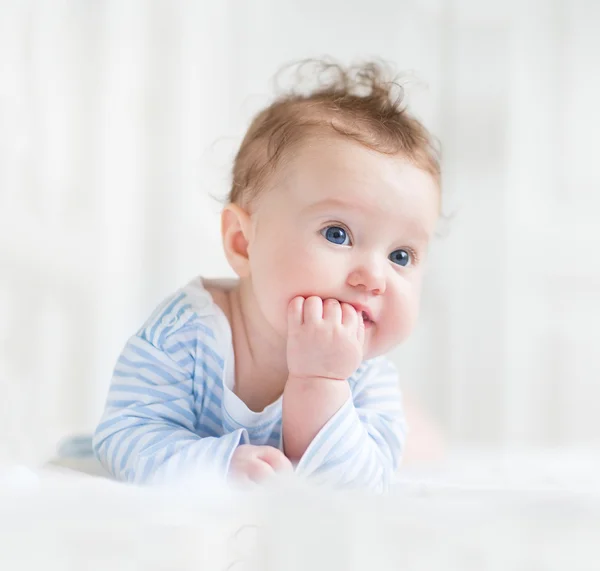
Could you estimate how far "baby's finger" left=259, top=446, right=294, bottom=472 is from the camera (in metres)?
0.87

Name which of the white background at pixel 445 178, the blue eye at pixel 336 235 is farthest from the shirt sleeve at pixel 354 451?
the white background at pixel 445 178

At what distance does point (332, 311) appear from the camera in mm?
931

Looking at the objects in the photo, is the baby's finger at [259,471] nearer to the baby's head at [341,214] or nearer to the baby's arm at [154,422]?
the baby's arm at [154,422]

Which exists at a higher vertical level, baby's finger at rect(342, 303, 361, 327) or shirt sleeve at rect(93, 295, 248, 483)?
baby's finger at rect(342, 303, 361, 327)

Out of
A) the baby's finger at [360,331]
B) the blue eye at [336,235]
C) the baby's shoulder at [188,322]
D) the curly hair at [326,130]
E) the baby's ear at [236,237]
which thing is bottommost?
the baby's finger at [360,331]

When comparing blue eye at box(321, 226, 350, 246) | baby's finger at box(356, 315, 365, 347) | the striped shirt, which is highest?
blue eye at box(321, 226, 350, 246)

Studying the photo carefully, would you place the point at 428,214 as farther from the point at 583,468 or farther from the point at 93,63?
the point at 93,63

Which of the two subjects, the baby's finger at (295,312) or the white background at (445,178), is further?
the white background at (445,178)

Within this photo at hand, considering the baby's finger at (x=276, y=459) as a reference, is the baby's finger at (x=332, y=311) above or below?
above

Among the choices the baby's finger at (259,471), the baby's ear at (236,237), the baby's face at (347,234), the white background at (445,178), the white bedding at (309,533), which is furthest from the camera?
the white background at (445,178)

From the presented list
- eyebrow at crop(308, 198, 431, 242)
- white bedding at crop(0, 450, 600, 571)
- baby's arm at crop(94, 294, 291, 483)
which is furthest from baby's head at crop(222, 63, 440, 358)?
white bedding at crop(0, 450, 600, 571)

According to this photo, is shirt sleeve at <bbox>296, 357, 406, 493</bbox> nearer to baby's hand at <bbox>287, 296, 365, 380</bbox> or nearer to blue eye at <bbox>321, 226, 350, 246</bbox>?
baby's hand at <bbox>287, 296, 365, 380</bbox>

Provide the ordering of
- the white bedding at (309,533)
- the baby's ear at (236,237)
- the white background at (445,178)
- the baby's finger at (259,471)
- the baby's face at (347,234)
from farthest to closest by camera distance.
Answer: the white background at (445,178) < the baby's ear at (236,237) < the baby's face at (347,234) < the baby's finger at (259,471) < the white bedding at (309,533)

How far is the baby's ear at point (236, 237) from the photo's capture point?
106 cm
